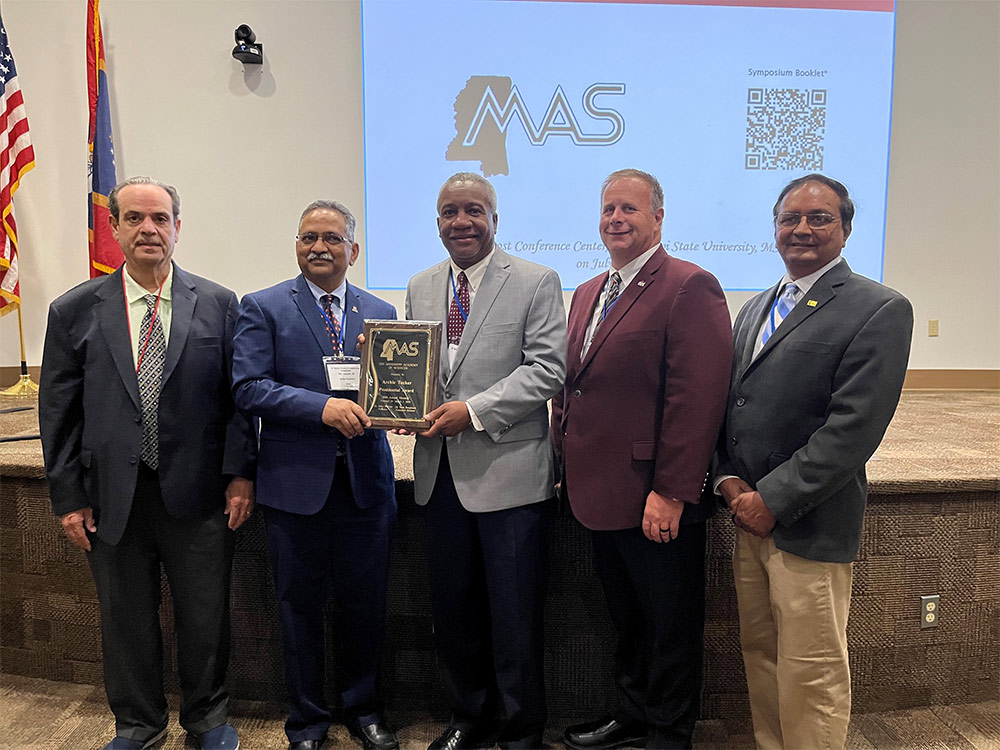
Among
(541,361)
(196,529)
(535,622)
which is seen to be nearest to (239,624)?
(196,529)

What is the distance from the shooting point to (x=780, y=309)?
173 centimetres

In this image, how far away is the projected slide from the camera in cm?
452

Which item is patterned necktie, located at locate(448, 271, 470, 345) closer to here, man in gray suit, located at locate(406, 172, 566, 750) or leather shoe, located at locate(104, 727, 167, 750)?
man in gray suit, located at locate(406, 172, 566, 750)

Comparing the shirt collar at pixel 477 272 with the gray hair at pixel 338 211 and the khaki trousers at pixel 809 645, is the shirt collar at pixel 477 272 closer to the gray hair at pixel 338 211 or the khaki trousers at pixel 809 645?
the gray hair at pixel 338 211

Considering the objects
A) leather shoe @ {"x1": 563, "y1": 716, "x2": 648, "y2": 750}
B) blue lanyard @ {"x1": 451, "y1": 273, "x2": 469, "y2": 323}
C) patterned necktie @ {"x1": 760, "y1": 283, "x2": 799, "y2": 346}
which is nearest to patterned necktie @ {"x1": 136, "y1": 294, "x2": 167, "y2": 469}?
blue lanyard @ {"x1": 451, "y1": 273, "x2": 469, "y2": 323}

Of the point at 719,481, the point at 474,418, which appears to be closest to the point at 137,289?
the point at 474,418

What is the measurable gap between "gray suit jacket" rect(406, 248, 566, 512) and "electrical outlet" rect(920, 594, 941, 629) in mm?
1414

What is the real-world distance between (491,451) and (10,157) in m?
4.42

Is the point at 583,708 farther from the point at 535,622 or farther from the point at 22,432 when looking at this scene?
the point at 22,432

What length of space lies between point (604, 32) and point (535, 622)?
418 centimetres

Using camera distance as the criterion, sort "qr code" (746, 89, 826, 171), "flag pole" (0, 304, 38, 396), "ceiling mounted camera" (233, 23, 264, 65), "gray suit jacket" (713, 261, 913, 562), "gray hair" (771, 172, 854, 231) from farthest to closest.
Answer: "qr code" (746, 89, 826, 171), "flag pole" (0, 304, 38, 396), "ceiling mounted camera" (233, 23, 264, 65), "gray hair" (771, 172, 854, 231), "gray suit jacket" (713, 261, 913, 562)

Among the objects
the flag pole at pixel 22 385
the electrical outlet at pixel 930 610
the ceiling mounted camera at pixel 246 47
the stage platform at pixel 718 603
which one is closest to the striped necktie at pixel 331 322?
the stage platform at pixel 718 603

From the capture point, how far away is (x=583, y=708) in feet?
7.29

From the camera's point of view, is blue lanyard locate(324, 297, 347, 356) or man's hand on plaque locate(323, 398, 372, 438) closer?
man's hand on plaque locate(323, 398, 372, 438)
